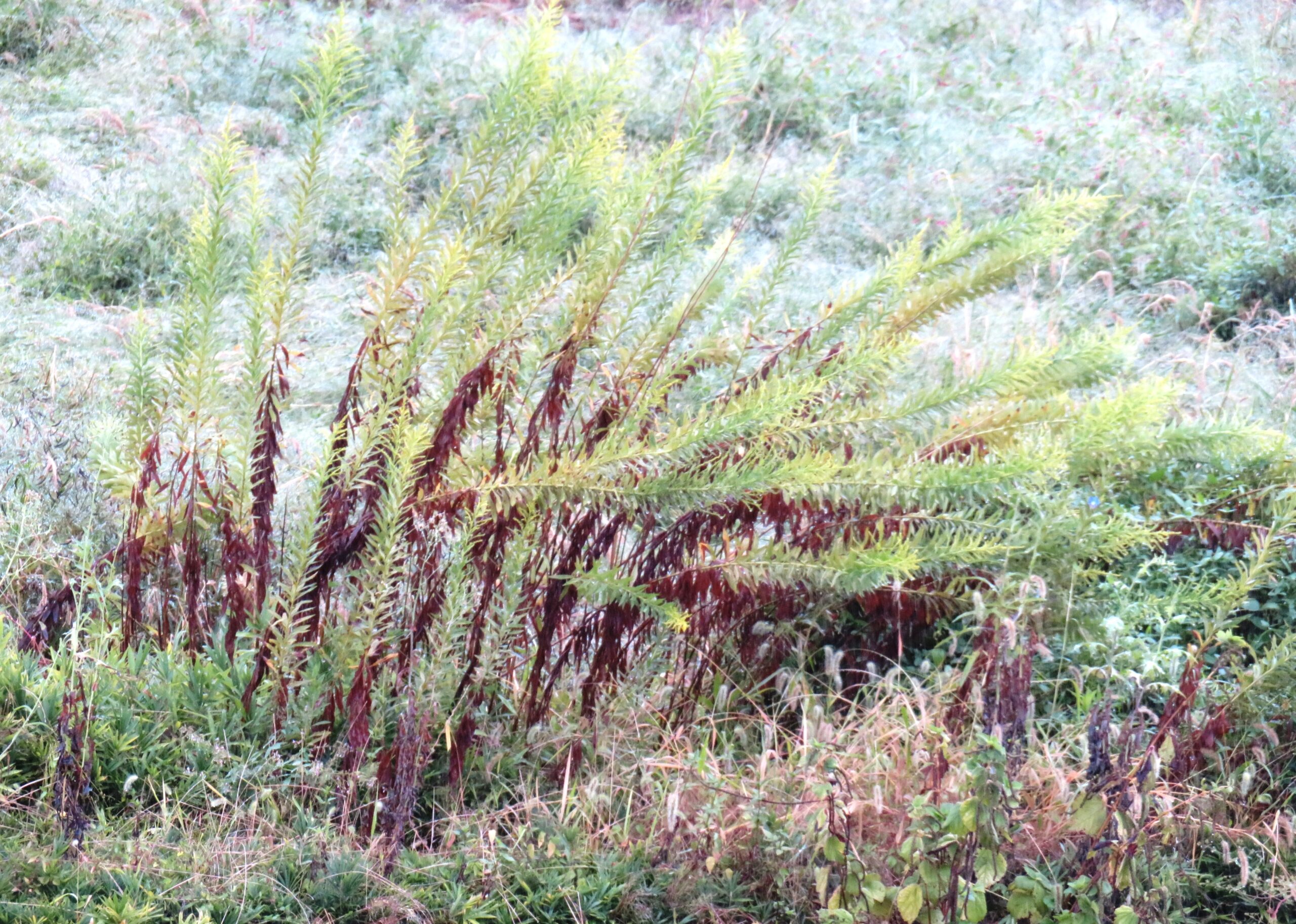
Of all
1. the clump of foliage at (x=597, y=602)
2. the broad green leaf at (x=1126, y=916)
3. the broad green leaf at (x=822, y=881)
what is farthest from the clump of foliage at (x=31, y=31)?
the broad green leaf at (x=1126, y=916)

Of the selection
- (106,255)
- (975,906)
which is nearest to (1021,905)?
(975,906)

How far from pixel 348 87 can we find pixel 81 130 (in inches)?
66.8

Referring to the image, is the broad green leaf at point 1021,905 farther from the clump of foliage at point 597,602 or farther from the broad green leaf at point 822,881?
the broad green leaf at point 822,881

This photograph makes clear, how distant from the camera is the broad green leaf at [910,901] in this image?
2012 mm

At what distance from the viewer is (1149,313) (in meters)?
5.79

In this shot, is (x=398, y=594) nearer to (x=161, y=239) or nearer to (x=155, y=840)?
(x=155, y=840)

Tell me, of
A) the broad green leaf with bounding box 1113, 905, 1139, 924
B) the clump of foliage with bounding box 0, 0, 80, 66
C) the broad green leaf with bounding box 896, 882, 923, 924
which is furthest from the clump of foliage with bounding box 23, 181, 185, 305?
the broad green leaf with bounding box 1113, 905, 1139, 924

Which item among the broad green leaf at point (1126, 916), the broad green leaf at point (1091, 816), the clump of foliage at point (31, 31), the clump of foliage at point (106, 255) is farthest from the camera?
the clump of foliage at point (31, 31)

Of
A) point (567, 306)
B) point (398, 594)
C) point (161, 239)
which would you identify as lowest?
point (161, 239)

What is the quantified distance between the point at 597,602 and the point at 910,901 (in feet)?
2.96

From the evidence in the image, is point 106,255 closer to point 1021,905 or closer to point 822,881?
point 822,881

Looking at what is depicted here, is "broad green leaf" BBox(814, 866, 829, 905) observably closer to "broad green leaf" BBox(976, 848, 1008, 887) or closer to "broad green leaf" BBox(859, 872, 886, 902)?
"broad green leaf" BBox(859, 872, 886, 902)

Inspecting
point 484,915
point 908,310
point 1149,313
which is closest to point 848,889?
point 484,915

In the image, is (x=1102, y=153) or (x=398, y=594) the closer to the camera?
(x=398, y=594)
